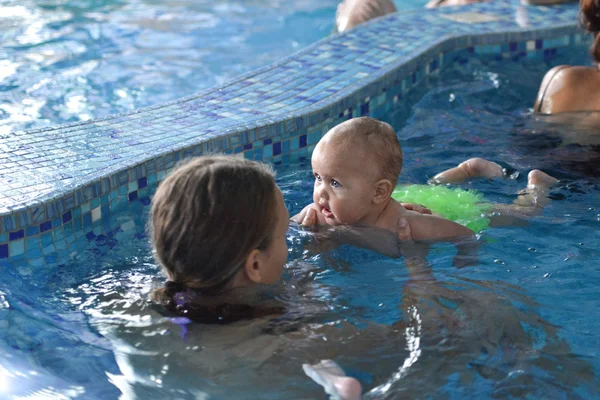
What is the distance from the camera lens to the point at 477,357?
2.79m

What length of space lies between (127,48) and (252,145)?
141 inches

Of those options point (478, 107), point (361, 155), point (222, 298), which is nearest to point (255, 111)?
point (361, 155)

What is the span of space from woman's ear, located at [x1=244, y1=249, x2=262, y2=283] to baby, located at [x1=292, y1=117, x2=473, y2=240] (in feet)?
3.55

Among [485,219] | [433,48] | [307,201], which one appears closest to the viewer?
[485,219]

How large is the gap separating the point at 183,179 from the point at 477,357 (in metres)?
1.16

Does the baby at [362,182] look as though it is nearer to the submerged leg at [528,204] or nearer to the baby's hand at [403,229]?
the baby's hand at [403,229]

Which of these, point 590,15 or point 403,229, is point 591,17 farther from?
point 403,229

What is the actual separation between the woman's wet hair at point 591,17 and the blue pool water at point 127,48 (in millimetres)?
3270

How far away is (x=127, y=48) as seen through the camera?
25.6 ft

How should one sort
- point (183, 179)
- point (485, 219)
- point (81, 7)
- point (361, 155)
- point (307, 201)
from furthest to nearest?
point (81, 7), point (307, 201), point (485, 219), point (361, 155), point (183, 179)

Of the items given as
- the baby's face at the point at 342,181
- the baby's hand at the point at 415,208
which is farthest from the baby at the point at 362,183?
the baby's hand at the point at 415,208

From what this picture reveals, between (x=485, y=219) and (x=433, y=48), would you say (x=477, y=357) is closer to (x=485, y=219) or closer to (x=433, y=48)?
(x=485, y=219)

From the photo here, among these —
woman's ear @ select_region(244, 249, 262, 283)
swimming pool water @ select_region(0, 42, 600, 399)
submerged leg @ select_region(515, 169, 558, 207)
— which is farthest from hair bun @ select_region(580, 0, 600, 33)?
woman's ear @ select_region(244, 249, 262, 283)

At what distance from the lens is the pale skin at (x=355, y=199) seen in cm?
367
